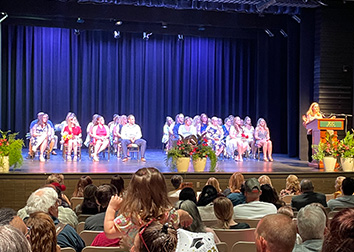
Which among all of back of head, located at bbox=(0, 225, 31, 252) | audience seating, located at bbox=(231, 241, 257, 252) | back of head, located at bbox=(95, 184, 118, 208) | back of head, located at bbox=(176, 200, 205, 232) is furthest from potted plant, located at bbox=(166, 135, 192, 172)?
back of head, located at bbox=(0, 225, 31, 252)

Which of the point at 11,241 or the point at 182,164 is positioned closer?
the point at 11,241

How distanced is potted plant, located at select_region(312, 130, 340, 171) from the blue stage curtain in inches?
217

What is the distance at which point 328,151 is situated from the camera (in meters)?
9.97

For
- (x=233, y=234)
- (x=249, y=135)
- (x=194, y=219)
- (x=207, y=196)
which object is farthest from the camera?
(x=249, y=135)

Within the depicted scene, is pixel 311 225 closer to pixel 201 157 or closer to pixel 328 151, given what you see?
pixel 201 157

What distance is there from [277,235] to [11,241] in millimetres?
1358

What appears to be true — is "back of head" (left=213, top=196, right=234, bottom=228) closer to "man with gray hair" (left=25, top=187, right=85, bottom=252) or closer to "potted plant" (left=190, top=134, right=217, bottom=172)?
"man with gray hair" (left=25, top=187, right=85, bottom=252)

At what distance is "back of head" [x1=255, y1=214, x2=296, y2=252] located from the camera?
231 cm

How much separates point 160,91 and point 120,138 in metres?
5.23

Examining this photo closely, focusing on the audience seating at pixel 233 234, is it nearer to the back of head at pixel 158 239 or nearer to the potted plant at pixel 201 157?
the back of head at pixel 158 239

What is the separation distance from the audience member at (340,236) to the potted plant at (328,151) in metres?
8.65

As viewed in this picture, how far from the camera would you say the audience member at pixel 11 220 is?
2299mm

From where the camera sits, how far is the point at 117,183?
5.52 m

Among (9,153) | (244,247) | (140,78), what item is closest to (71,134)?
(9,153)
